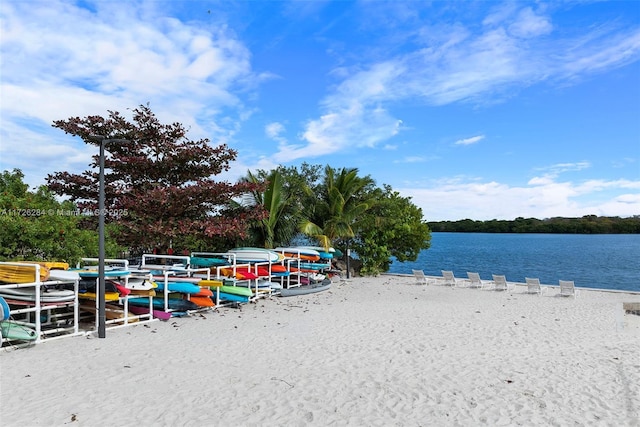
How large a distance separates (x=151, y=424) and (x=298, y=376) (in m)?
2.37

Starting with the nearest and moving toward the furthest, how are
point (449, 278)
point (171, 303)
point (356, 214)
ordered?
point (171, 303) → point (449, 278) → point (356, 214)

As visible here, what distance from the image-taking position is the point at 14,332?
791 cm

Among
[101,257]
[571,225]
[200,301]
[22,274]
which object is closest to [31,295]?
[22,274]

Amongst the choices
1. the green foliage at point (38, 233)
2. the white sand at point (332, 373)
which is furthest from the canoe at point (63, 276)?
the green foliage at point (38, 233)

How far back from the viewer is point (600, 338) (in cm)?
987

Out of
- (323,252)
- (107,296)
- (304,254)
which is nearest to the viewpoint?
(107,296)

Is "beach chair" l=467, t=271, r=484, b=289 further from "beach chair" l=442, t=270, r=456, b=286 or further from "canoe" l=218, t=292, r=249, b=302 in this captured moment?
"canoe" l=218, t=292, r=249, b=302

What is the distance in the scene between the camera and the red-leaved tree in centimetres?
1512

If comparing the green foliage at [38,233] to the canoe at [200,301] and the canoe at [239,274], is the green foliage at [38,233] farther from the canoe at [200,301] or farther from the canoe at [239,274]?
the canoe at [239,274]

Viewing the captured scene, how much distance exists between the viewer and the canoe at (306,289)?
1600 centimetres

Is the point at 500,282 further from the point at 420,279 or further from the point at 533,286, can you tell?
the point at 420,279

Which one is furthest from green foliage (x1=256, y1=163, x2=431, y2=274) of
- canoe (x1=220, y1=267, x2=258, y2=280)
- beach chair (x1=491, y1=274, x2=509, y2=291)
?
canoe (x1=220, y1=267, x2=258, y2=280)

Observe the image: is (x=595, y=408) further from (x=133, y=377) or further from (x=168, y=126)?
(x=168, y=126)

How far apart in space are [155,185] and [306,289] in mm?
6863
